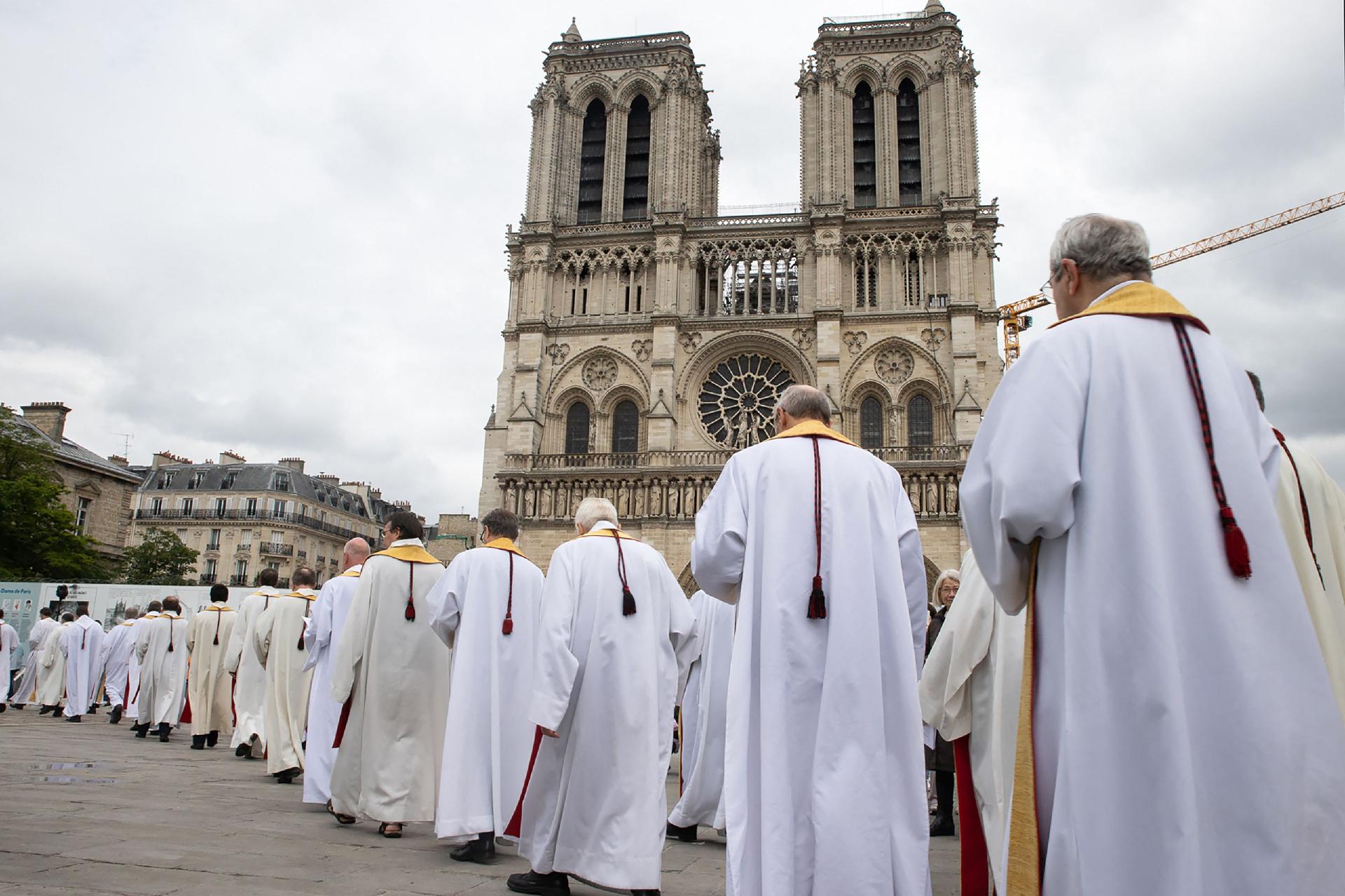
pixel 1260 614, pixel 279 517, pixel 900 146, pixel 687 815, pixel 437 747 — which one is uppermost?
pixel 900 146

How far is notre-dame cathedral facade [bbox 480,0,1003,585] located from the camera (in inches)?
1135

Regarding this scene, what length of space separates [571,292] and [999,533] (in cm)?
3064

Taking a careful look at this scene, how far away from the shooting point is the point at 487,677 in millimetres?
5836

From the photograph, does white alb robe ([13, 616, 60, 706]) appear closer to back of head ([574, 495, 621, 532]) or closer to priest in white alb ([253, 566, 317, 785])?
priest in white alb ([253, 566, 317, 785])

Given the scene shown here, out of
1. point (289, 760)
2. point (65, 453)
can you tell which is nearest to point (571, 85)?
point (65, 453)

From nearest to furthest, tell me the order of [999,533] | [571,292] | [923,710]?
1. [999,533]
2. [923,710]
3. [571,292]

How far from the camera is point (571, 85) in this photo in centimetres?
3409

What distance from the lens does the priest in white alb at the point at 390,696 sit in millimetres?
5801

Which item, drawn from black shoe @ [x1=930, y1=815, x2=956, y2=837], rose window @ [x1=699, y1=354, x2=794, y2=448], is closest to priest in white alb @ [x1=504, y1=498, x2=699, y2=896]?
black shoe @ [x1=930, y1=815, x2=956, y2=837]

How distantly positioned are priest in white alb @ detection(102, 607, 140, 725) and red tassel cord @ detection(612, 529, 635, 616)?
41.8ft

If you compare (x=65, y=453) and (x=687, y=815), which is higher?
(x=65, y=453)

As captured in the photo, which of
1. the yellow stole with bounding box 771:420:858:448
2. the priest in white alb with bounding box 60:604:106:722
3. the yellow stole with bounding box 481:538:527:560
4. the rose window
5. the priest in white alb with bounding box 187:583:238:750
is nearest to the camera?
the yellow stole with bounding box 771:420:858:448

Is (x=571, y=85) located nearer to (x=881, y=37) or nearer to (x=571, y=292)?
(x=571, y=292)

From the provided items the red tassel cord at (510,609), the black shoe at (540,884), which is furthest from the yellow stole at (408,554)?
the black shoe at (540,884)
